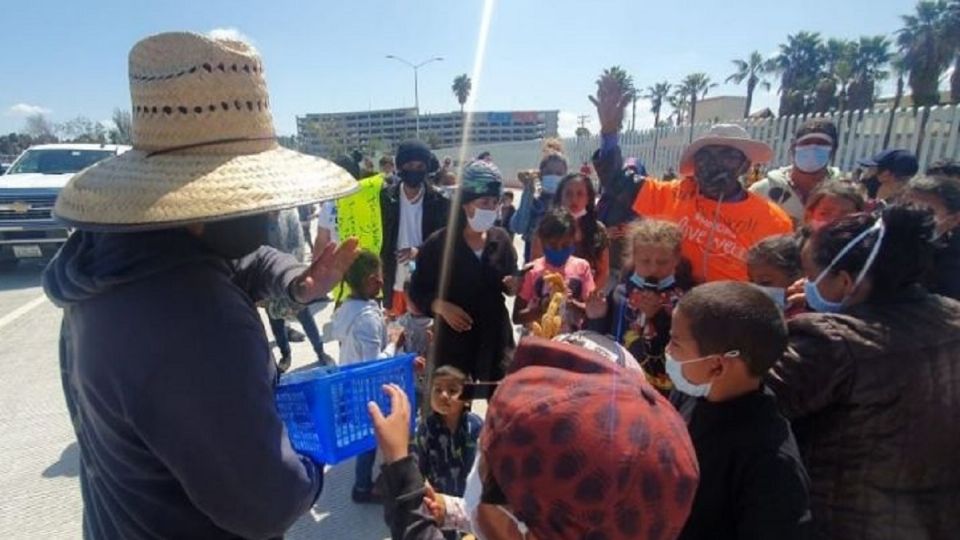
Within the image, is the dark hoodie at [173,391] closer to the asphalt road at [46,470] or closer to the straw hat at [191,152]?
the straw hat at [191,152]

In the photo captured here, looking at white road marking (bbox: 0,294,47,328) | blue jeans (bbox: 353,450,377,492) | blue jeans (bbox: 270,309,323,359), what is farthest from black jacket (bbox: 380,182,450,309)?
white road marking (bbox: 0,294,47,328)

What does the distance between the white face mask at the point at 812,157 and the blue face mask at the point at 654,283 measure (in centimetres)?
184

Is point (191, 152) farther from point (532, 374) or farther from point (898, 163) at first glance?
point (898, 163)

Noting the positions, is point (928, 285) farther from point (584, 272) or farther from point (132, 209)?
point (132, 209)

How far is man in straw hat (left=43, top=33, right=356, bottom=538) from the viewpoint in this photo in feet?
3.25

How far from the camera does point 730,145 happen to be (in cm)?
298

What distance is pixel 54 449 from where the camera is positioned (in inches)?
143

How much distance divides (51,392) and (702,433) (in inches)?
198

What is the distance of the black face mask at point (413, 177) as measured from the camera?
4352 mm

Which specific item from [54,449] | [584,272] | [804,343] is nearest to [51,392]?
[54,449]

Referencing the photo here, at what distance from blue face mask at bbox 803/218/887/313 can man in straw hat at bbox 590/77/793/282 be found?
2.73 feet

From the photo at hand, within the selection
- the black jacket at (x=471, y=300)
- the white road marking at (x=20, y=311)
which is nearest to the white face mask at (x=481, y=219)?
the black jacket at (x=471, y=300)

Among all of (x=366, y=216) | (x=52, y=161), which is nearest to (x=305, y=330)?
(x=366, y=216)

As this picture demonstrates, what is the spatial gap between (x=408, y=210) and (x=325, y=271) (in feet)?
9.23
